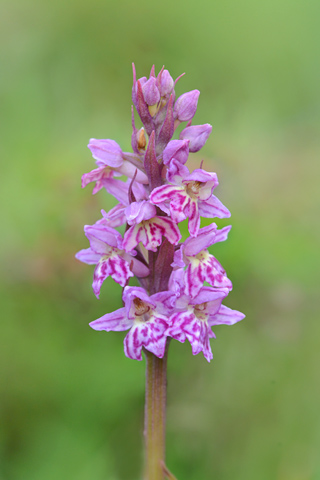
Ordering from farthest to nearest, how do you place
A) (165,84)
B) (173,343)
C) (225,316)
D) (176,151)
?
1. (173,343)
2. (225,316)
3. (165,84)
4. (176,151)

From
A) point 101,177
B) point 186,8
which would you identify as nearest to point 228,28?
point 186,8

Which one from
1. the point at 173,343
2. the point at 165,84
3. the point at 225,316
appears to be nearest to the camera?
the point at 165,84

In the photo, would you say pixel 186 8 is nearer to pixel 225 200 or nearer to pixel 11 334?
pixel 225 200

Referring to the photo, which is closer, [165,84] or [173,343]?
[165,84]

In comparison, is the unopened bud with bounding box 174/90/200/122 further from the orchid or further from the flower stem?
the flower stem

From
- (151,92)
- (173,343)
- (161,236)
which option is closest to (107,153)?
(151,92)

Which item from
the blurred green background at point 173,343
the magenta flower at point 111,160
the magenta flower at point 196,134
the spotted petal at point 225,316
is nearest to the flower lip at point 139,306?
the spotted petal at point 225,316

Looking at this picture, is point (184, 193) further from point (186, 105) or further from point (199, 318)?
point (199, 318)
